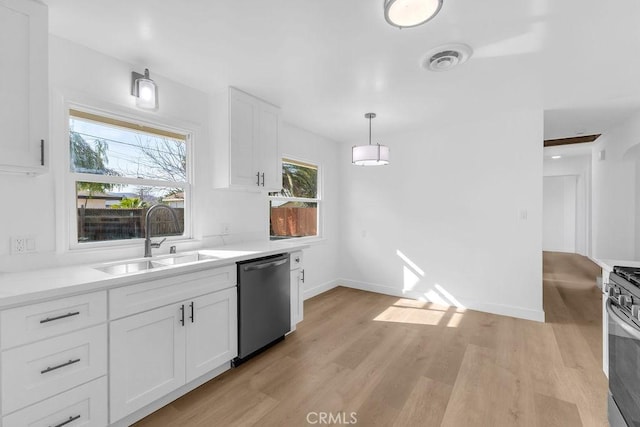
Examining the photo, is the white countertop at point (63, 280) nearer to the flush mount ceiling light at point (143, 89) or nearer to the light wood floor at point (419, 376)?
the light wood floor at point (419, 376)

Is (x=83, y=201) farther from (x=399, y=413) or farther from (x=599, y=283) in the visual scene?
(x=599, y=283)

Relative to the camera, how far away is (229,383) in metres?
2.27

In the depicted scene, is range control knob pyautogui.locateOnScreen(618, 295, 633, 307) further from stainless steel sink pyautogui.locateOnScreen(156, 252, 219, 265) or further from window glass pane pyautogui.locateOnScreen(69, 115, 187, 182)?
window glass pane pyautogui.locateOnScreen(69, 115, 187, 182)

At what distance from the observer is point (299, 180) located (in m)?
4.45

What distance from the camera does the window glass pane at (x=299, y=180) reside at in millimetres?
4219

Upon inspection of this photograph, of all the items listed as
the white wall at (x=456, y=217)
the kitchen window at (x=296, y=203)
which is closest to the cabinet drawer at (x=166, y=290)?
the kitchen window at (x=296, y=203)

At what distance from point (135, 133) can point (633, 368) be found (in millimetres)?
3573

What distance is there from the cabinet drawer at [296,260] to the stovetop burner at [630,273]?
2402 mm

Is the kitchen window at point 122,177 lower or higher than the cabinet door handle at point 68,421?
higher

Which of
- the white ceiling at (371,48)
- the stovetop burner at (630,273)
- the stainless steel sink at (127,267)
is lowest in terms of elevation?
the stainless steel sink at (127,267)

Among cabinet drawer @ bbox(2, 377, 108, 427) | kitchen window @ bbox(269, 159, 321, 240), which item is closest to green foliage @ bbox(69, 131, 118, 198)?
cabinet drawer @ bbox(2, 377, 108, 427)

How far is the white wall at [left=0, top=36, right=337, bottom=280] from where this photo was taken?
1.89m

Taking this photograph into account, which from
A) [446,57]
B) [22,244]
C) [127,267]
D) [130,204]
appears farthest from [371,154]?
[22,244]

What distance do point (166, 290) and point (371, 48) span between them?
2.18 m
